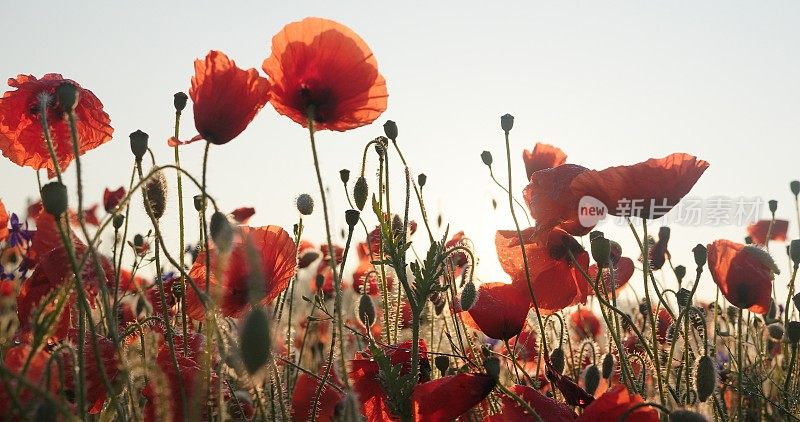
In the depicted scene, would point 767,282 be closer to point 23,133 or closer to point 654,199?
point 654,199

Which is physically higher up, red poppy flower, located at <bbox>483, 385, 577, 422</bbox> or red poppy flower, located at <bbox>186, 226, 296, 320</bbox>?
red poppy flower, located at <bbox>186, 226, 296, 320</bbox>

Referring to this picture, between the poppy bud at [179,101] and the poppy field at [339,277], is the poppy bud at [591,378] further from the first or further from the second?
the poppy bud at [179,101]

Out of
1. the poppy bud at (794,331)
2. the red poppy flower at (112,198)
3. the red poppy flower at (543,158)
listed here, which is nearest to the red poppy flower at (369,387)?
the poppy bud at (794,331)

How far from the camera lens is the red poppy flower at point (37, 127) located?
2.16 metres

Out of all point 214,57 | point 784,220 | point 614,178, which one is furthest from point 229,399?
point 784,220

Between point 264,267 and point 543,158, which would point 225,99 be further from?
point 543,158

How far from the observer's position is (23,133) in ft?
7.33

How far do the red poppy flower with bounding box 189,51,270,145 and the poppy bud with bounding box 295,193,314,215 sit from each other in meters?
0.47

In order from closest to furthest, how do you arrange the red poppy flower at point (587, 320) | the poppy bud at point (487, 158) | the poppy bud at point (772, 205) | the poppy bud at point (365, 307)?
the poppy bud at point (365, 307)
the poppy bud at point (487, 158)
the poppy bud at point (772, 205)
the red poppy flower at point (587, 320)

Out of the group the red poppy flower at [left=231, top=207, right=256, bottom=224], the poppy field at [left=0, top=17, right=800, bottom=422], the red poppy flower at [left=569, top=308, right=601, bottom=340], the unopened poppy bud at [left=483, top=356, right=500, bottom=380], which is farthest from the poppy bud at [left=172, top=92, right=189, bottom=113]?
the red poppy flower at [left=569, top=308, right=601, bottom=340]

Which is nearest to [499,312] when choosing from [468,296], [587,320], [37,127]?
[468,296]

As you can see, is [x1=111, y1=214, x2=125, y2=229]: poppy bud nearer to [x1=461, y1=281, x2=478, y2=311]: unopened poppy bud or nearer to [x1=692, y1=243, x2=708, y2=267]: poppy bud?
[x1=461, y1=281, x2=478, y2=311]: unopened poppy bud

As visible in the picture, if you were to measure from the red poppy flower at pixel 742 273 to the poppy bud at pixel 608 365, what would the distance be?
36 centimetres

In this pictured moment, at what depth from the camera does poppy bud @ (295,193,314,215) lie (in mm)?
2322
